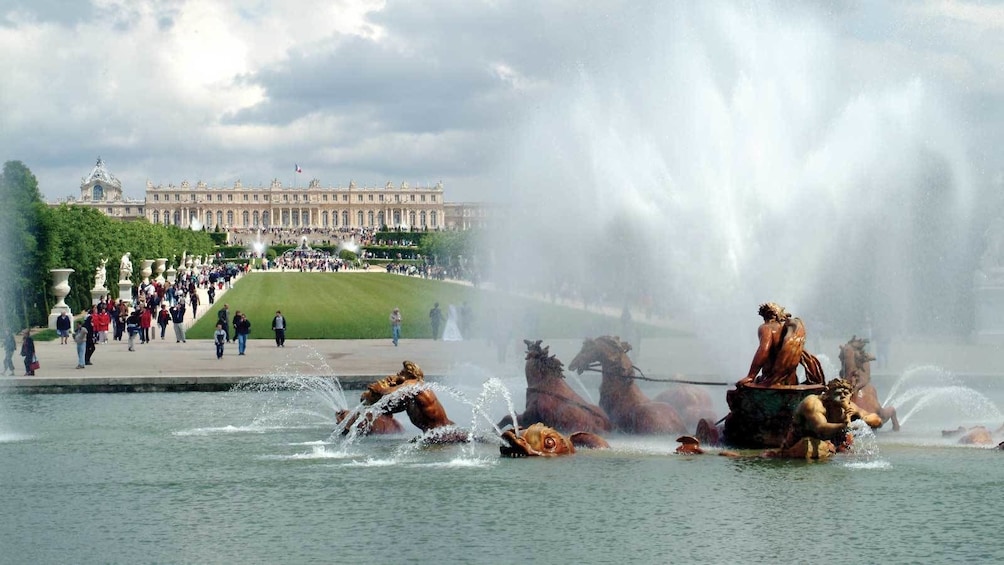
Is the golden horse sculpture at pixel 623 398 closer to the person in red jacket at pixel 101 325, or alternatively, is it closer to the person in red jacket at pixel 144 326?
the person in red jacket at pixel 144 326

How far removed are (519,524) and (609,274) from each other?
48.7 feet

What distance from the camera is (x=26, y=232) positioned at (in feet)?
127

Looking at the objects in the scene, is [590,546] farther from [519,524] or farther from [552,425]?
[552,425]

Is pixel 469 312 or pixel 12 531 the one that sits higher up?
pixel 469 312

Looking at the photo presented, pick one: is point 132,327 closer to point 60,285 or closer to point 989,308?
point 60,285

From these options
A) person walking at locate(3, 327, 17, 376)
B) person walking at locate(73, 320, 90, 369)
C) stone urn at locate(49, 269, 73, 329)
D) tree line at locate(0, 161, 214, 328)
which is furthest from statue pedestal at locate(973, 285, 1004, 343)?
stone urn at locate(49, 269, 73, 329)

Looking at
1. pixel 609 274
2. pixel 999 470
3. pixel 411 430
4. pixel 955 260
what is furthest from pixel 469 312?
pixel 999 470

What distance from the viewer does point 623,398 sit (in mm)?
14188

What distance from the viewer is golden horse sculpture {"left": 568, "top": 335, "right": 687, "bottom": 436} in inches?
554

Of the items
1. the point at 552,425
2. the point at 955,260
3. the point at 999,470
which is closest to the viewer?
the point at 999,470

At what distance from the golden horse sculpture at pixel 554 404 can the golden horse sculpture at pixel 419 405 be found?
0.72 meters

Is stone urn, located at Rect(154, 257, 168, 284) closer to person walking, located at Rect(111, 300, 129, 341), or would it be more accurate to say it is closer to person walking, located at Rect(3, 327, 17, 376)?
person walking, located at Rect(111, 300, 129, 341)

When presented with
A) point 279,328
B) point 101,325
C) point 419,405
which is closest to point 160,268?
point 101,325

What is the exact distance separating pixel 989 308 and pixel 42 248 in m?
24.8
